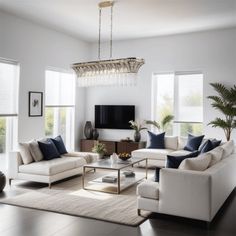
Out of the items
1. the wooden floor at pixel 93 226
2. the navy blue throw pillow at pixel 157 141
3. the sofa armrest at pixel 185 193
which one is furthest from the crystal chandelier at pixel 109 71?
the navy blue throw pillow at pixel 157 141

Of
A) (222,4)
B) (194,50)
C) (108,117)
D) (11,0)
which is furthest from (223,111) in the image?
(11,0)

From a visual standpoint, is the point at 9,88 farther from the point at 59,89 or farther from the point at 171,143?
the point at 171,143

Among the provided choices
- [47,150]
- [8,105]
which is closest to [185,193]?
[47,150]

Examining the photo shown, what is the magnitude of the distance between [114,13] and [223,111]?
11.4ft

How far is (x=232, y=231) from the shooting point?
3785mm

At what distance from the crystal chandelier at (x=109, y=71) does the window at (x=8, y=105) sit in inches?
67.2

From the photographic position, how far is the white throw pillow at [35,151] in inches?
238

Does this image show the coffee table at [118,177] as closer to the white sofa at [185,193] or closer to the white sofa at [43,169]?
the white sofa at [43,169]

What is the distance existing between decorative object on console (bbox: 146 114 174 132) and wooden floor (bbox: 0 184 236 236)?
4.21 meters

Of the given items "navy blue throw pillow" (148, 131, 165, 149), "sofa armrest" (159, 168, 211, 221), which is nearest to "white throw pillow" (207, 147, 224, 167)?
"sofa armrest" (159, 168, 211, 221)

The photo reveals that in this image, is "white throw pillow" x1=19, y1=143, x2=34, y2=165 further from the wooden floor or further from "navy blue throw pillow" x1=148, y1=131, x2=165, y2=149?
"navy blue throw pillow" x1=148, y1=131, x2=165, y2=149

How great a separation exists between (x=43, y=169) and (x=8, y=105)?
1.99 m

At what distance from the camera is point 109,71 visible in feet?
→ 19.0

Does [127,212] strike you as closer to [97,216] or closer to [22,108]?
[97,216]
